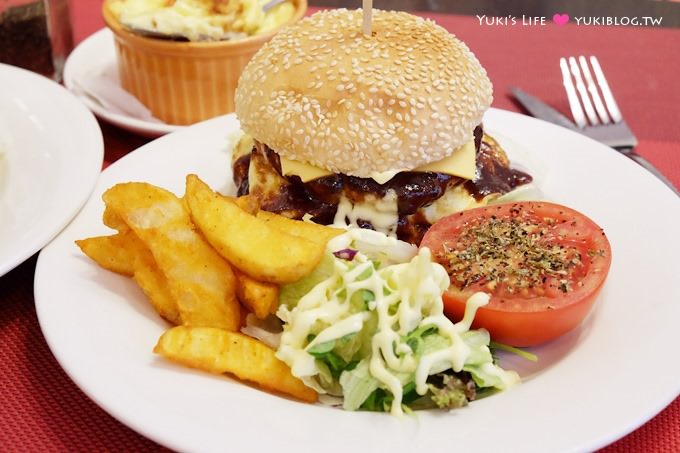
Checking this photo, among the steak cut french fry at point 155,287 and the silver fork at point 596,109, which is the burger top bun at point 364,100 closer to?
the steak cut french fry at point 155,287

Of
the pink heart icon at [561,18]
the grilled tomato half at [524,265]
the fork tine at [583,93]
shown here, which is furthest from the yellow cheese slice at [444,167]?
the pink heart icon at [561,18]

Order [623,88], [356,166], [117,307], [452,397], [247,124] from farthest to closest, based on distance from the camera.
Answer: [623,88] < [247,124] < [356,166] < [117,307] < [452,397]

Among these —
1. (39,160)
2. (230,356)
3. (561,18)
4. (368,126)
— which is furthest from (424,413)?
(561,18)

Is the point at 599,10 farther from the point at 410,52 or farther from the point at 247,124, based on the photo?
the point at 247,124

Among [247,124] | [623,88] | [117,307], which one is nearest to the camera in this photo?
[117,307]

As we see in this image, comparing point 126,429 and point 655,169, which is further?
point 655,169

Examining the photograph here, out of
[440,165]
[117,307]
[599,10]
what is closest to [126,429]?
[117,307]

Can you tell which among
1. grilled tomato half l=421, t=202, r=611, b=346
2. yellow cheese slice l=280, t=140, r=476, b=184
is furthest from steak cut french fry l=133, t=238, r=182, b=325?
grilled tomato half l=421, t=202, r=611, b=346
